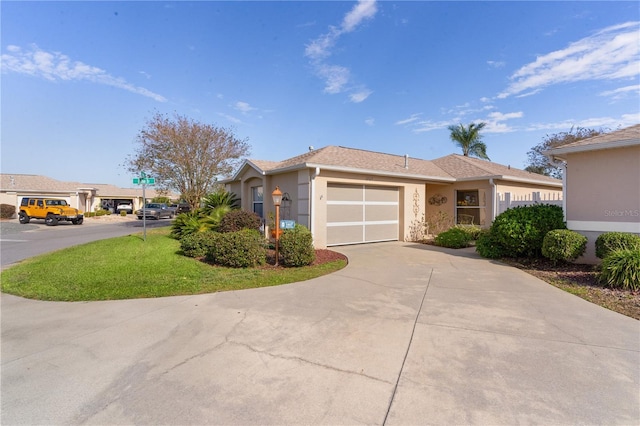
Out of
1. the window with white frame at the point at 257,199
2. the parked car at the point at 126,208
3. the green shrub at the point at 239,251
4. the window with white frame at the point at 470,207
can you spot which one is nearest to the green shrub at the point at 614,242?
the window with white frame at the point at 470,207

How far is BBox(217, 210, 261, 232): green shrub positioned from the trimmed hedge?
27.6ft

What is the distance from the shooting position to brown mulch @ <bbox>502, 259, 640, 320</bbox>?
499 cm

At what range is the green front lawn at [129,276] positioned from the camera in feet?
19.2

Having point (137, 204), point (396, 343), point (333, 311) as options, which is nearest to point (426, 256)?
point (333, 311)

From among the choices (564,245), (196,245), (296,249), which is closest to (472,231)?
(564,245)

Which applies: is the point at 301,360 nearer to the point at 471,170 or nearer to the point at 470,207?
the point at 470,207

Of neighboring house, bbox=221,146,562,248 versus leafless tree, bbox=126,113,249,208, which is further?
leafless tree, bbox=126,113,249,208

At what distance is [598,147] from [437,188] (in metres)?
7.77

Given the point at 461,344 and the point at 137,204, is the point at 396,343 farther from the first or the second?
the point at 137,204

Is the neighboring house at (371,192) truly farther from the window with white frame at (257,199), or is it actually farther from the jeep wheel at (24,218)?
the jeep wheel at (24,218)

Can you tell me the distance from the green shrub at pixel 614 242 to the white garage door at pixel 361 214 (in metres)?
6.92

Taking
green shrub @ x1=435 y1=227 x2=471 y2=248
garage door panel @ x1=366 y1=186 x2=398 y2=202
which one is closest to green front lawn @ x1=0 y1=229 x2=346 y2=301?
garage door panel @ x1=366 y1=186 x2=398 y2=202

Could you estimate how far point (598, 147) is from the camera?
25.0 feet

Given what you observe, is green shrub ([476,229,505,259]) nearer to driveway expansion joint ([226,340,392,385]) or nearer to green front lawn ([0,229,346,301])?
green front lawn ([0,229,346,301])
